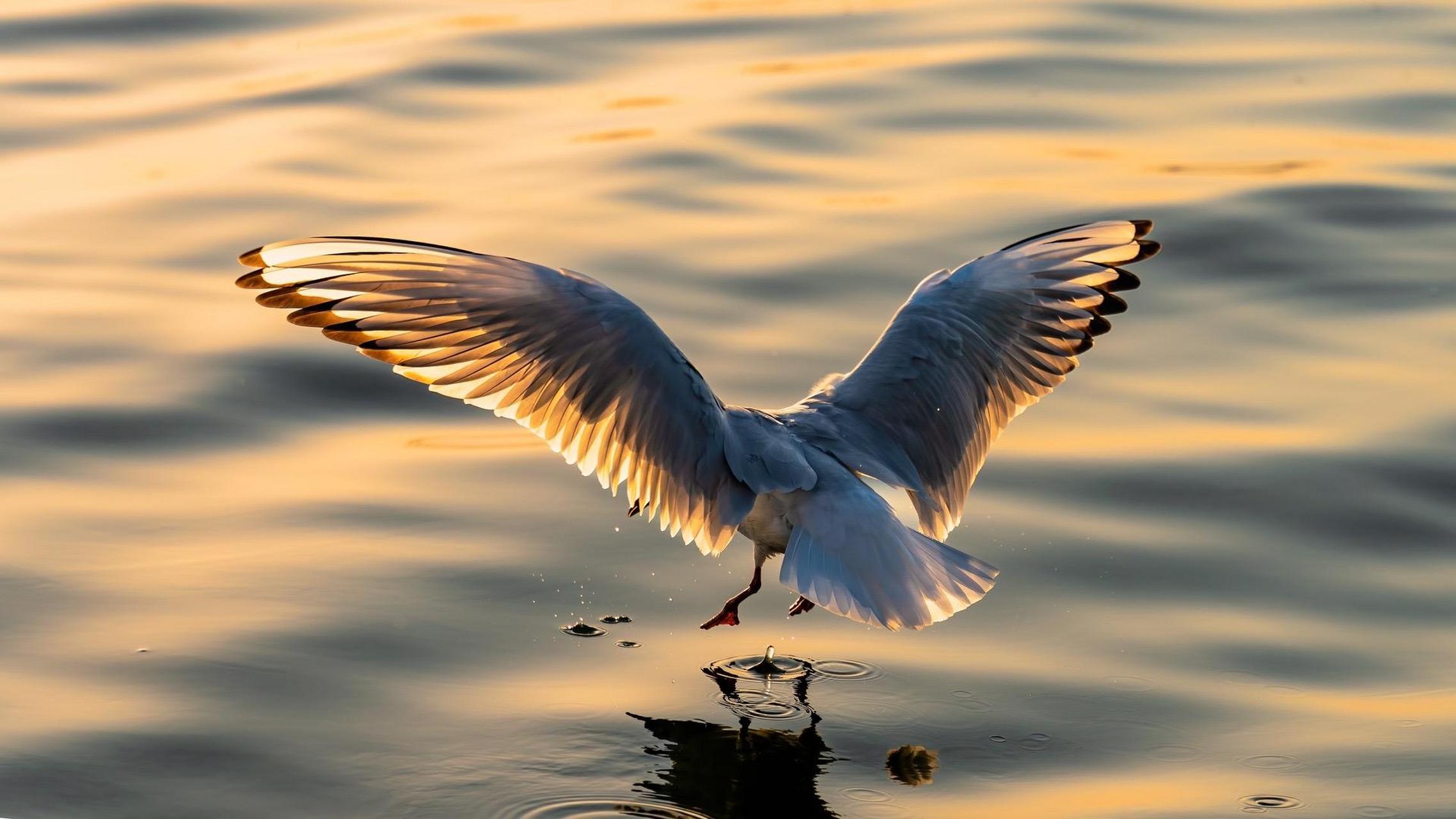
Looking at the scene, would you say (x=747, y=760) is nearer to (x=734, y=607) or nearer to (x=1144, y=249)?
(x=734, y=607)

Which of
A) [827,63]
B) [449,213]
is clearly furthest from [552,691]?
[827,63]

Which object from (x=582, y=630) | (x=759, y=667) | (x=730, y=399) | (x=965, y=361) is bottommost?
(x=759, y=667)

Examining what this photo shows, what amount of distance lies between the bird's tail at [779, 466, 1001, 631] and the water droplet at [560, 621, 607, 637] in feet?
2.32

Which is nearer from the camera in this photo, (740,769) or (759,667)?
(740,769)

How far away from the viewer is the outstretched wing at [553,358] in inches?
219

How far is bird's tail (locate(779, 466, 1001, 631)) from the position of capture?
5160 millimetres

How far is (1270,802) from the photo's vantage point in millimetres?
4945

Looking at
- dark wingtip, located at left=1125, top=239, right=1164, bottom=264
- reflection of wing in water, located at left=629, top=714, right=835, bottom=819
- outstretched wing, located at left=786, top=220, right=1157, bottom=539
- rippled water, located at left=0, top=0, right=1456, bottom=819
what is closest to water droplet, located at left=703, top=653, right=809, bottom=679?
rippled water, located at left=0, top=0, right=1456, bottom=819

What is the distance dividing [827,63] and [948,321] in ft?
20.7

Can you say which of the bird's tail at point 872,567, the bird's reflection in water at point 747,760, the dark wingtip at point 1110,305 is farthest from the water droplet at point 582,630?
the dark wingtip at point 1110,305

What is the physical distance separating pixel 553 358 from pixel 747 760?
1336mm

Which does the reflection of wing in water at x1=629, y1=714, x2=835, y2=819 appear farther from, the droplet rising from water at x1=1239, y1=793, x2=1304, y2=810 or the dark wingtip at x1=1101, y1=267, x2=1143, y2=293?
the dark wingtip at x1=1101, y1=267, x2=1143, y2=293

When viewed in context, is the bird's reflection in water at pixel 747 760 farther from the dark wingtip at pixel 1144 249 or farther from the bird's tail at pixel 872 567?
the dark wingtip at pixel 1144 249

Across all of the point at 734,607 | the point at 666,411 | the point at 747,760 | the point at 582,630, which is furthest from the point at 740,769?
the point at 666,411
